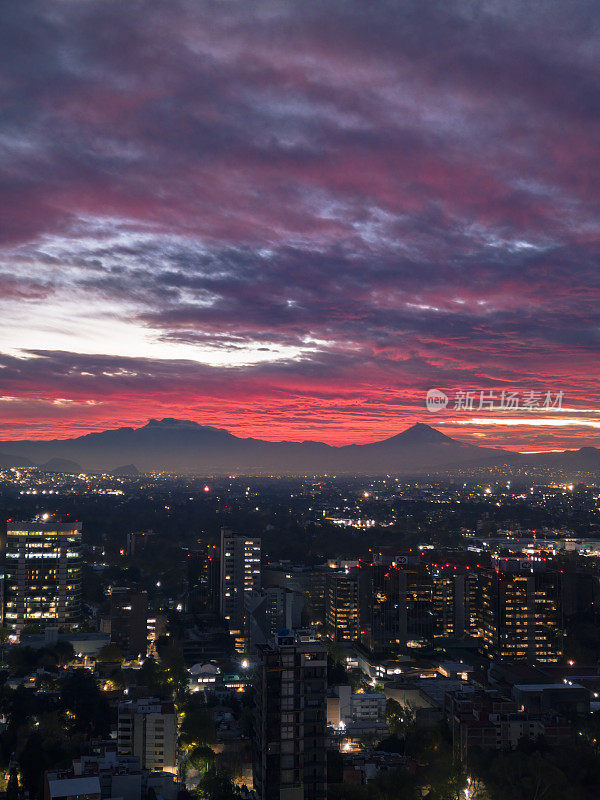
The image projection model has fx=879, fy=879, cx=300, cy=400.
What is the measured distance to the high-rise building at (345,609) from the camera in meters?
27.5

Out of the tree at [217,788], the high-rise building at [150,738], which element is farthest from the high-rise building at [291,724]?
the high-rise building at [150,738]

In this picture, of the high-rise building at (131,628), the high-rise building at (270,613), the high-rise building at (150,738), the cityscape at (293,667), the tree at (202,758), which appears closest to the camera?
the cityscape at (293,667)

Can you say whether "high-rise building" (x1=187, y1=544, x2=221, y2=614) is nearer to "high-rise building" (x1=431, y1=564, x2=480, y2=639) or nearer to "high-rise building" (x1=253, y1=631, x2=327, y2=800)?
"high-rise building" (x1=431, y1=564, x2=480, y2=639)

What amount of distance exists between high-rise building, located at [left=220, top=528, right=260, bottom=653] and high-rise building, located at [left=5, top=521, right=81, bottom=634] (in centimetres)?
477

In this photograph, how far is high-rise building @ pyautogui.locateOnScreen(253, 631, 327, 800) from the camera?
411 inches

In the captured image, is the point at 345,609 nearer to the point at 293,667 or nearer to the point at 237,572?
the point at 237,572

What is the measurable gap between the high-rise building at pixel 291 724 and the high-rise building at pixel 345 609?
670 inches

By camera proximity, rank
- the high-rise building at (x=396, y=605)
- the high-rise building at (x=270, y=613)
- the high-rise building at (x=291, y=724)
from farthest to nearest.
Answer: the high-rise building at (x=396, y=605), the high-rise building at (x=270, y=613), the high-rise building at (x=291, y=724)

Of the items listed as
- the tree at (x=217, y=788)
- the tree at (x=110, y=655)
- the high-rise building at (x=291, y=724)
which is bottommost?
the tree at (x=110, y=655)

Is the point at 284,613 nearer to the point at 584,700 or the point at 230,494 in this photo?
the point at 584,700

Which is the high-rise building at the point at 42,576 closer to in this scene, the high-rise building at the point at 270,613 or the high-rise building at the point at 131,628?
the high-rise building at the point at 131,628

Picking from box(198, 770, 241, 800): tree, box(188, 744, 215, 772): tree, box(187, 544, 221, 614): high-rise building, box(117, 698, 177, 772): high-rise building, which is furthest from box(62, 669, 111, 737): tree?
box(187, 544, 221, 614): high-rise building

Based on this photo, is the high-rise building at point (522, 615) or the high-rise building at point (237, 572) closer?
the high-rise building at point (522, 615)

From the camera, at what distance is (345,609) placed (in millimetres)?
27859
